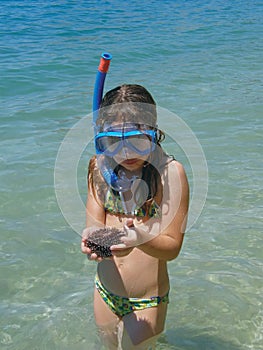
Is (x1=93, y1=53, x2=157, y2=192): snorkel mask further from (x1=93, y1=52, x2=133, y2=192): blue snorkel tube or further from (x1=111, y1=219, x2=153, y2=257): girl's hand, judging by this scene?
(x1=111, y1=219, x2=153, y2=257): girl's hand

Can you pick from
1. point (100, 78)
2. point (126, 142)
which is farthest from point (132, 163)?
point (100, 78)

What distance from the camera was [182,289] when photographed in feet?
13.3

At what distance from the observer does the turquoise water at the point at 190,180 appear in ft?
12.2

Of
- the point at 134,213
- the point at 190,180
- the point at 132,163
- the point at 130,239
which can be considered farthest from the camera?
the point at 190,180

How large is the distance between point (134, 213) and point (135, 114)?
52 cm

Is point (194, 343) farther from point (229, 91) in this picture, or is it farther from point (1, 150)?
point (229, 91)

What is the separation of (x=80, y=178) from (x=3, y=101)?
4409 mm

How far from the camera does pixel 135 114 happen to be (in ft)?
8.39

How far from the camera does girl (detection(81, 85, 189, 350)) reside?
2.52m

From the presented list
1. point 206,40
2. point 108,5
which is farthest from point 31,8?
point 206,40

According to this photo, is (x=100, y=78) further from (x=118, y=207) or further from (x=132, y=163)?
(x=118, y=207)

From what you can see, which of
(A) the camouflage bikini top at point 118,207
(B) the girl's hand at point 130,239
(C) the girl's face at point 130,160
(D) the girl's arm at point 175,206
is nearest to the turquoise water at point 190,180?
(A) the camouflage bikini top at point 118,207

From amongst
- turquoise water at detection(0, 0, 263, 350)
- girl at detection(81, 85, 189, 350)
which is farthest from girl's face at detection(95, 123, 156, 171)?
turquoise water at detection(0, 0, 263, 350)

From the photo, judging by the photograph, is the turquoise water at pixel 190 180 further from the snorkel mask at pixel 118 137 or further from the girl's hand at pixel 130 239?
the girl's hand at pixel 130 239
